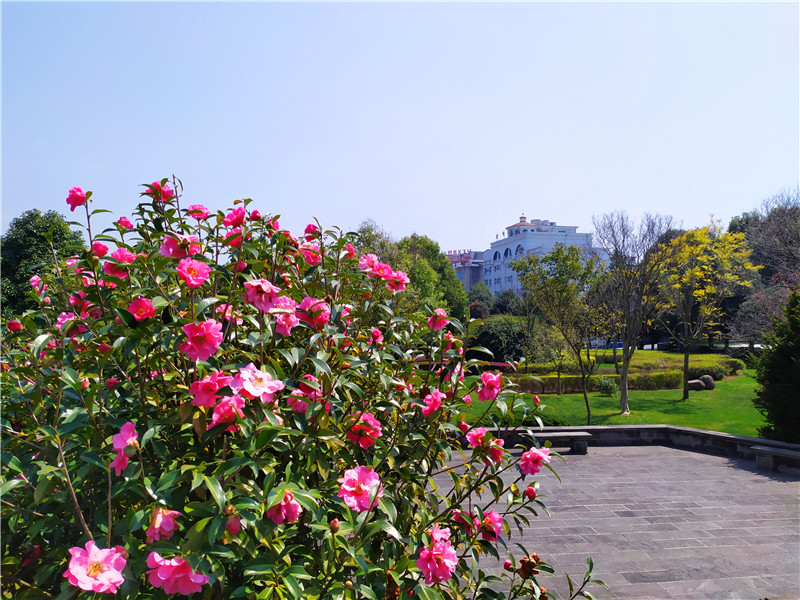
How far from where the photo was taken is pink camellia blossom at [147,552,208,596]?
4.42ft

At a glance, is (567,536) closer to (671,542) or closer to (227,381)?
(671,542)

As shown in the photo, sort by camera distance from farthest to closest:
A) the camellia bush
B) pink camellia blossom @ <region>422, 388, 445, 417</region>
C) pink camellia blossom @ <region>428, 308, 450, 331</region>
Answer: pink camellia blossom @ <region>428, 308, 450, 331</region>
pink camellia blossom @ <region>422, 388, 445, 417</region>
the camellia bush

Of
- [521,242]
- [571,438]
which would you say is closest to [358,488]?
[571,438]

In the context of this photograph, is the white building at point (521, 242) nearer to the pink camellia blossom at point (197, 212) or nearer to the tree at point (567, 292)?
the tree at point (567, 292)

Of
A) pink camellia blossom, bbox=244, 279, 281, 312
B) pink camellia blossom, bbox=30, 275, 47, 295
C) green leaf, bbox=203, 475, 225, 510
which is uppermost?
pink camellia blossom, bbox=30, 275, 47, 295

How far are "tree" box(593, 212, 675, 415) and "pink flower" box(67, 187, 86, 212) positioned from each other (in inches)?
528

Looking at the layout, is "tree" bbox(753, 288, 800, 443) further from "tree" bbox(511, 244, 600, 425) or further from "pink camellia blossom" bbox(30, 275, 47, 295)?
"pink camellia blossom" bbox(30, 275, 47, 295)

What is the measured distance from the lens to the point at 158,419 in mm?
1686

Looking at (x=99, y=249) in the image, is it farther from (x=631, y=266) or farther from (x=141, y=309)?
(x=631, y=266)

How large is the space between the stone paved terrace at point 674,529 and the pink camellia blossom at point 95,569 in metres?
3.89

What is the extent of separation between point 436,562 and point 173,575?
957 mm

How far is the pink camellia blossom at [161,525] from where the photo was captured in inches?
55.1

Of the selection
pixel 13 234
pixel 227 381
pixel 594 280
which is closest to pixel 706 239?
pixel 594 280

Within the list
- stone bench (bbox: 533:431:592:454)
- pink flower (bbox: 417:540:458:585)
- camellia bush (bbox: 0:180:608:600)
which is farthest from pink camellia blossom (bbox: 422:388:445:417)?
stone bench (bbox: 533:431:592:454)
